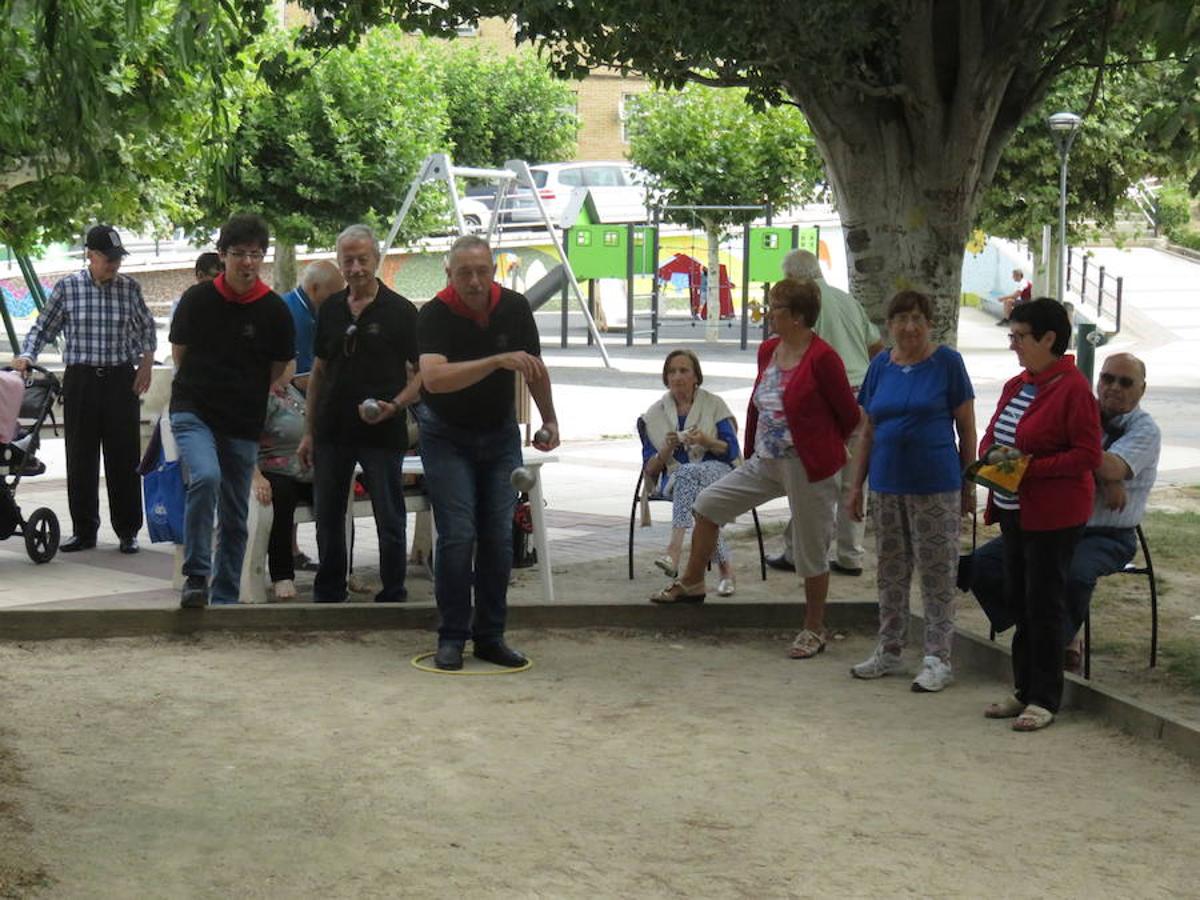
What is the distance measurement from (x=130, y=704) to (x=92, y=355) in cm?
446

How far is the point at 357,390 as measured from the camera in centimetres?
912

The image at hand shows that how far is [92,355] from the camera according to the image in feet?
37.7

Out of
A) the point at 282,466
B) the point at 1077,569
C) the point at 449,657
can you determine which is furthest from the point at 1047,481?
the point at 282,466

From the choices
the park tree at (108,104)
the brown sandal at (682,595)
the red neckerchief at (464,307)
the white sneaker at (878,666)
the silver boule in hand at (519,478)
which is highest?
the park tree at (108,104)

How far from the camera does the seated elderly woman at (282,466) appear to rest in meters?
9.60

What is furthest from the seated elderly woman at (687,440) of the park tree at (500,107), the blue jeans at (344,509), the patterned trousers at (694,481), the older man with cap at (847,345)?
the park tree at (500,107)

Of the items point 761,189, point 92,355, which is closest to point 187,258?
point 761,189

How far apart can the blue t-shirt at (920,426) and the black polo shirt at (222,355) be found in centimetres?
284

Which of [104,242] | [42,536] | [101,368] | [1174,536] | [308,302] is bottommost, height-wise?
[1174,536]

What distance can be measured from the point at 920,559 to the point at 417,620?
2498mm

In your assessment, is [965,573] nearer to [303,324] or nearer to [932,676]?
[932,676]

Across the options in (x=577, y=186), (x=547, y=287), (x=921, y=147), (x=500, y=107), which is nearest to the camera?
(x=921, y=147)

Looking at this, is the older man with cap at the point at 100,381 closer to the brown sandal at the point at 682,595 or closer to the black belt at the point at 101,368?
the black belt at the point at 101,368

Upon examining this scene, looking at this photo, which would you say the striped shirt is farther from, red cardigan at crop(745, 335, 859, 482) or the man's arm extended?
the man's arm extended
